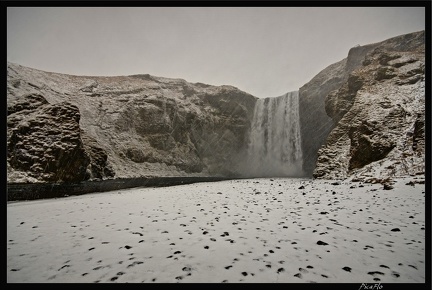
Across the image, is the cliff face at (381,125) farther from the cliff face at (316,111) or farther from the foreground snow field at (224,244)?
the cliff face at (316,111)

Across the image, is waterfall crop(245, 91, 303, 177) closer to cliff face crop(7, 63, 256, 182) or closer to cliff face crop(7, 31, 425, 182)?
cliff face crop(7, 31, 425, 182)

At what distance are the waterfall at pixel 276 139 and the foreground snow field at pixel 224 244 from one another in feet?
127

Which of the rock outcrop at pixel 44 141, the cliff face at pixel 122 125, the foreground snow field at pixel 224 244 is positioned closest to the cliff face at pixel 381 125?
the foreground snow field at pixel 224 244

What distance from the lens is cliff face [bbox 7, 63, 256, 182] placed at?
21.5m

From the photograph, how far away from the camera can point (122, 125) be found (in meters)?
46.2

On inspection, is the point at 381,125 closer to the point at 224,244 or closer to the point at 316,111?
the point at 224,244

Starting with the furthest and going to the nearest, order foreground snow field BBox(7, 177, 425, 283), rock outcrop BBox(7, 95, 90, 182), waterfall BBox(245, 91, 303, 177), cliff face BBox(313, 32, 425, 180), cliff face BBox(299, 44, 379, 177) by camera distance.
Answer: waterfall BBox(245, 91, 303, 177), cliff face BBox(299, 44, 379, 177), rock outcrop BBox(7, 95, 90, 182), cliff face BBox(313, 32, 425, 180), foreground snow field BBox(7, 177, 425, 283)

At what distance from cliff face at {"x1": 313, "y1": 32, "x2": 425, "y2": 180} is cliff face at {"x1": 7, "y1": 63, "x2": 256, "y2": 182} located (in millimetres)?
27574

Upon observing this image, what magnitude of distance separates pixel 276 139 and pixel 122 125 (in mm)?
36235

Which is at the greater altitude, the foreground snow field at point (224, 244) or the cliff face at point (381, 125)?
the cliff face at point (381, 125)

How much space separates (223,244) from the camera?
15.8 ft

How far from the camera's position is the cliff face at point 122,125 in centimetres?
2153

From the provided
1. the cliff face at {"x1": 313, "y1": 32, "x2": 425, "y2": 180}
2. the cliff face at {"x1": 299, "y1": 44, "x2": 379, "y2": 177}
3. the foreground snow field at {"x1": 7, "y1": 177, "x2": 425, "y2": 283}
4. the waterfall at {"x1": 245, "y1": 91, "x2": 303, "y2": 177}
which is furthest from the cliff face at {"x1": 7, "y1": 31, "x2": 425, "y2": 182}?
the foreground snow field at {"x1": 7, "y1": 177, "x2": 425, "y2": 283}
